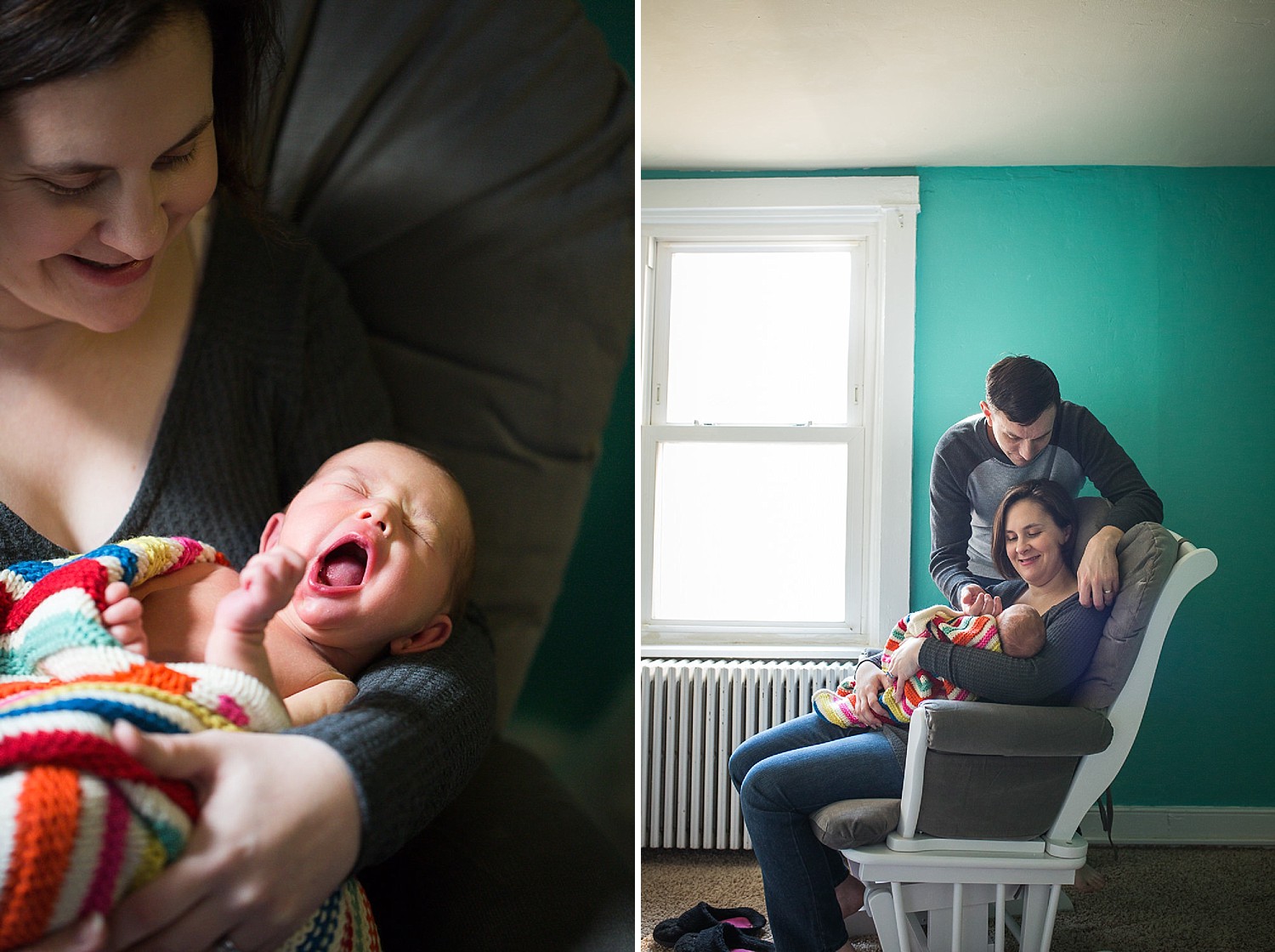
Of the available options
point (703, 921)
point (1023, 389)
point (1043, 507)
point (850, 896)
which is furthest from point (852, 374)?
point (703, 921)

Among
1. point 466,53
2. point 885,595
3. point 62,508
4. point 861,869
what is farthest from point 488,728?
point 885,595

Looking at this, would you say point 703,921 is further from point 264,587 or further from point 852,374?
point 264,587

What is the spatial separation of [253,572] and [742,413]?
1646 millimetres

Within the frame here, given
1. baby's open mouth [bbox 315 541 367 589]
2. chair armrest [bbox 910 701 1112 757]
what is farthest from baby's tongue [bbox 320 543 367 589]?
chair armrest [bbox 910 701 1112 757]

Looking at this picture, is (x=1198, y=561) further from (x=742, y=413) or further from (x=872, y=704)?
(x=742, y=413)

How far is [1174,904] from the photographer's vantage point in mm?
1682

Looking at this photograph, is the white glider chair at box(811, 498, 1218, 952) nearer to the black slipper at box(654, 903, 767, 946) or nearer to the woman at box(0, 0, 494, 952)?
the black slipper at box(654, 903, 767, 946)

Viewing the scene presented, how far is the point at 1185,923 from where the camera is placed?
5.44ft

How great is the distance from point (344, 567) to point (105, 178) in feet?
1.00

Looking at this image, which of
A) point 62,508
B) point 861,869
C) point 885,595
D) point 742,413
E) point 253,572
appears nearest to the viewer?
point 253,572

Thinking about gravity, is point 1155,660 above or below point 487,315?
below

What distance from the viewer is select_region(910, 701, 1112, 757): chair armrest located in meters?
1.47

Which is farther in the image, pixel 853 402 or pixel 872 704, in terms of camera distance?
pixel 853 402

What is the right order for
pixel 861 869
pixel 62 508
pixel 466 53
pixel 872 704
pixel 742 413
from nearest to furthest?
pixel 62 508 < pixel 466 53 < pixel 861 869 < pixel 872 704 < pixel 742 413
